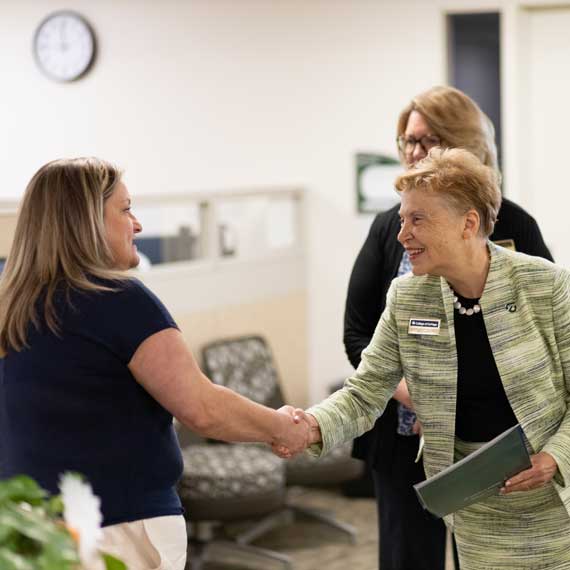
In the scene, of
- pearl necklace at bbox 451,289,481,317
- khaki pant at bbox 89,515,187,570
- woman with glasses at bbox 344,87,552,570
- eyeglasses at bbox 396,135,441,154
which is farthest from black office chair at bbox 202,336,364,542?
khaki pant at bbox 89,515,187,570

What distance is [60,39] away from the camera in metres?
7.34

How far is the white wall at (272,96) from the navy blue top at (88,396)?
4551mm

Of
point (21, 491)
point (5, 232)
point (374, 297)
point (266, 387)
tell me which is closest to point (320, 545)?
point (266, 387)

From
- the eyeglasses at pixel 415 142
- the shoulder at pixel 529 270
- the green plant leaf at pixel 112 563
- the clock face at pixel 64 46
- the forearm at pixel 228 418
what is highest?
the clock face at pixel 64 46

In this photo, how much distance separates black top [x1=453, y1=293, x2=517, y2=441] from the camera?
7.84 feet

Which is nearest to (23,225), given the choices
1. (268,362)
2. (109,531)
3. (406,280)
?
(109,531)

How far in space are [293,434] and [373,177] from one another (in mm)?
4325

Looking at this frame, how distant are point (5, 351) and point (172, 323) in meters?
0.32

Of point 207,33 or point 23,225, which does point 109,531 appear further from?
point 207,33

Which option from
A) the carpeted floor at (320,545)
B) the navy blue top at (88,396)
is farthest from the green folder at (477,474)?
the carpeted floor at (320,545)

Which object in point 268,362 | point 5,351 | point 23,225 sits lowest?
point 268,362

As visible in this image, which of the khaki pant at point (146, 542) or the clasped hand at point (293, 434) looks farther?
the clasped hand at point (293, 434)

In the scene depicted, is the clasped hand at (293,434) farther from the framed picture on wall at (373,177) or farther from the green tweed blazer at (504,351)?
the framed picture on wall at (373,177)

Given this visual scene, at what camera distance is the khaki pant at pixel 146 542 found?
2.09 meters
